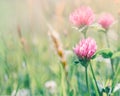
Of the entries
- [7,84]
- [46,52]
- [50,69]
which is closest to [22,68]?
[50,69]

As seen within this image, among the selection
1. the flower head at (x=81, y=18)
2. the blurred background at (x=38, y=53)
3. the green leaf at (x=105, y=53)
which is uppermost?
the blurred background at (x=38, y=53)

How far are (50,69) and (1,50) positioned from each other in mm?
286

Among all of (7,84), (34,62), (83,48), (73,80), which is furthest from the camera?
(34,62)

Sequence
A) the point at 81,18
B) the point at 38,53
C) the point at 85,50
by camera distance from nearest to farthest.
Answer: the point at 85,50
the point at 81,18
the point at 38,53

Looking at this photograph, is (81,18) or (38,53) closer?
(81,18)

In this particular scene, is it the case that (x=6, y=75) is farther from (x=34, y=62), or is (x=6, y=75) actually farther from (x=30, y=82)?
(x=34, y=62)

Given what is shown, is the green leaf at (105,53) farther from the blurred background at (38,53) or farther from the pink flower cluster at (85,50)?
the blurred background at (38,53)

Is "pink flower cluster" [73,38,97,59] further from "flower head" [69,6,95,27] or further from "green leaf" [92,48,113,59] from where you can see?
"flower head" [69,6,95,27]

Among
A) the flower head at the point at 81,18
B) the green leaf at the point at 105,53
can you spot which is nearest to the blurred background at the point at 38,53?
the flower head at the point at 81,18

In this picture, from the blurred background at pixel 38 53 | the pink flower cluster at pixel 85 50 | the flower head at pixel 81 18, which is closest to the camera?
the pink flower cluster at pixel 85 50

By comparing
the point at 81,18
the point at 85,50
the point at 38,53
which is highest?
the point at 38,53

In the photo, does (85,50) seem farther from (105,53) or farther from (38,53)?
(38,53)

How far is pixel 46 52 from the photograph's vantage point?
2912 millimetres

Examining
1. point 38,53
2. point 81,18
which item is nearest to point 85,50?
point 81,18
